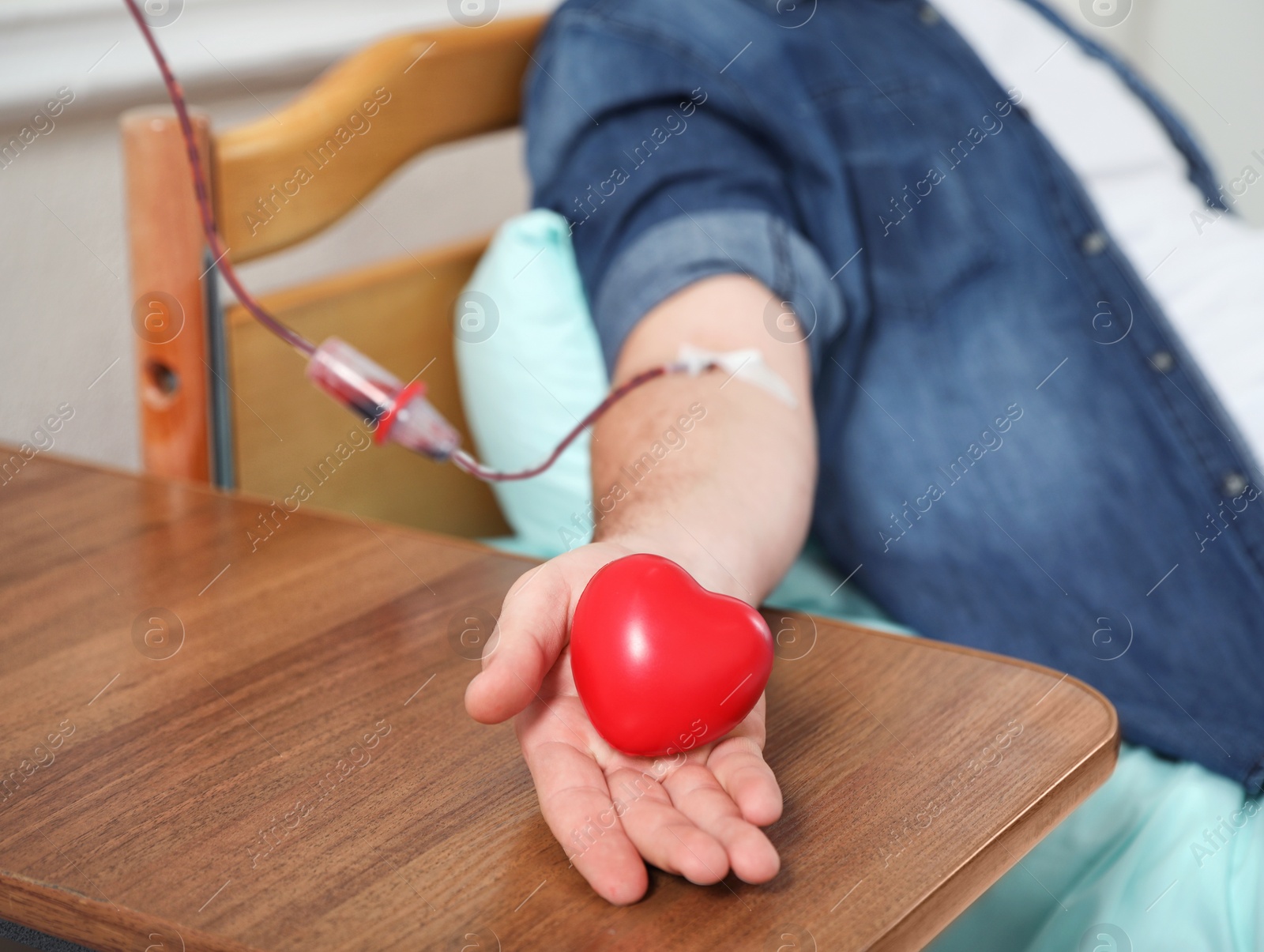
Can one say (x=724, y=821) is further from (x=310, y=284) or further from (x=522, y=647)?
(x=310, y=284)

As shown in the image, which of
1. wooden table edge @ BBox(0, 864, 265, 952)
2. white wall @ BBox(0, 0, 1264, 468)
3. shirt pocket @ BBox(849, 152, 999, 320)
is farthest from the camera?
white wall @ BBox(0, 0, 1264, 468)

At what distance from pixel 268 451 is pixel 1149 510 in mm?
725

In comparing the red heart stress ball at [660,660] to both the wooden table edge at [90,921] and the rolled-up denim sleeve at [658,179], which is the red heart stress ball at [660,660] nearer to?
the wooden table edge at [90,921]

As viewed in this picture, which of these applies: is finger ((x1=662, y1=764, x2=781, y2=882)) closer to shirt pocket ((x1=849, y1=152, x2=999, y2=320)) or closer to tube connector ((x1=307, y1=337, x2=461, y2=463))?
tube connector ((x1=307, y1=337, x2=461, y2=463))

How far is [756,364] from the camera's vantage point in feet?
2.40

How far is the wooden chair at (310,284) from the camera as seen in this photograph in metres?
0.88

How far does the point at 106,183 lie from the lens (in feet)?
3.77

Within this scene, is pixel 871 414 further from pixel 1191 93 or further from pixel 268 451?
pixel 1191 93

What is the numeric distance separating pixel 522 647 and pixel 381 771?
0.10 meters

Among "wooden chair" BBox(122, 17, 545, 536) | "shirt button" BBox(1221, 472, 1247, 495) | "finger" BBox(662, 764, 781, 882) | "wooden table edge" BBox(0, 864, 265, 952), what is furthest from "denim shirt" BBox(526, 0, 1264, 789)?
"wooden table edge" BBox(0, 864, 265, 952)

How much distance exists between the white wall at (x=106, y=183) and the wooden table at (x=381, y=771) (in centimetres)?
52

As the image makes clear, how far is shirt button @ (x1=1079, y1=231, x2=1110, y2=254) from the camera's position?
3.16 ft

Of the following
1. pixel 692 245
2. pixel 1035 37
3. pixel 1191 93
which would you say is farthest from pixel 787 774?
pixel 1191 93

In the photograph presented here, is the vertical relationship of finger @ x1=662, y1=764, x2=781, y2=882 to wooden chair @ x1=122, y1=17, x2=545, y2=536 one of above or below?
above
